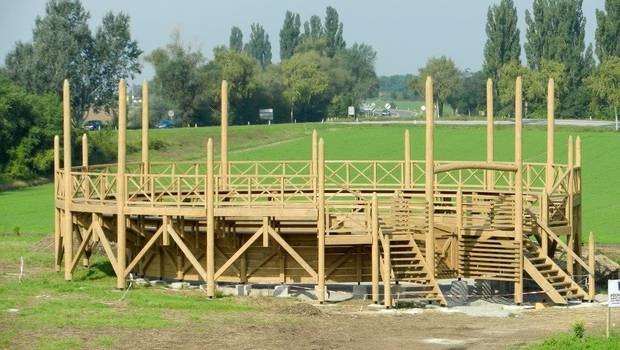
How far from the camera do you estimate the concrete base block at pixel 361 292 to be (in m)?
37.9

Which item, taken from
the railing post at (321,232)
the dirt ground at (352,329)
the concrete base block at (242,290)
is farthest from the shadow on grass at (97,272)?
the railing post at (321,232)

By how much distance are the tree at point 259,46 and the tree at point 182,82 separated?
75280mm

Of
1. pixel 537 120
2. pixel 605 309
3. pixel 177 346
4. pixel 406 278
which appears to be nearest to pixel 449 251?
pixel 406 278

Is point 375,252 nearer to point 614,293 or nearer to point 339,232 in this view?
point 339,232

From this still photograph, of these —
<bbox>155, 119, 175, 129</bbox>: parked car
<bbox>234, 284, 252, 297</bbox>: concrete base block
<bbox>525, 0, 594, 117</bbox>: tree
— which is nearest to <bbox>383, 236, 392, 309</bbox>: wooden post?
<bbox>234, 284, 252, 297</bbox>: concrete base block

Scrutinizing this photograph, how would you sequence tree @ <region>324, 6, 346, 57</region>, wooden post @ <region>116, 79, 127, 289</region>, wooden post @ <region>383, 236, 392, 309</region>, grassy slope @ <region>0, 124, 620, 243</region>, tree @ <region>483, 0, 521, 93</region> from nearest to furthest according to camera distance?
wooden post @ <region>383, 236, 392, 309</region>, wooden post @ <region>116, 79, 127, 289</region>, grassy slope @ <region>0, 124, 620, 243</region>, tree @ <region>483, 0, 521, 93</region>, tree @ <region>324, 6, 346, 57</region>

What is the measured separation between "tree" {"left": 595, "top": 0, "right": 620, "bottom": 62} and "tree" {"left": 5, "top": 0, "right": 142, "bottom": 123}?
41.8m

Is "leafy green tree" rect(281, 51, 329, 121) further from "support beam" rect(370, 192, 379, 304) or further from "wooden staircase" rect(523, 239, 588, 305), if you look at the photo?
"support beam" rect(370, 192, 379, 304)

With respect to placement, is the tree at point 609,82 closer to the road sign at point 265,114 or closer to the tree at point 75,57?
the road sign at point 265,114

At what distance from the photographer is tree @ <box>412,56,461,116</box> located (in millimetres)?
137625

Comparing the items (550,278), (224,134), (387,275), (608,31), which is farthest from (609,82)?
(387,275)

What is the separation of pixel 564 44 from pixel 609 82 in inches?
352

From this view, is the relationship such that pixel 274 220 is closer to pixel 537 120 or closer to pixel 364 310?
pixel 364 310

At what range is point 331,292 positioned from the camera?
126 feet
